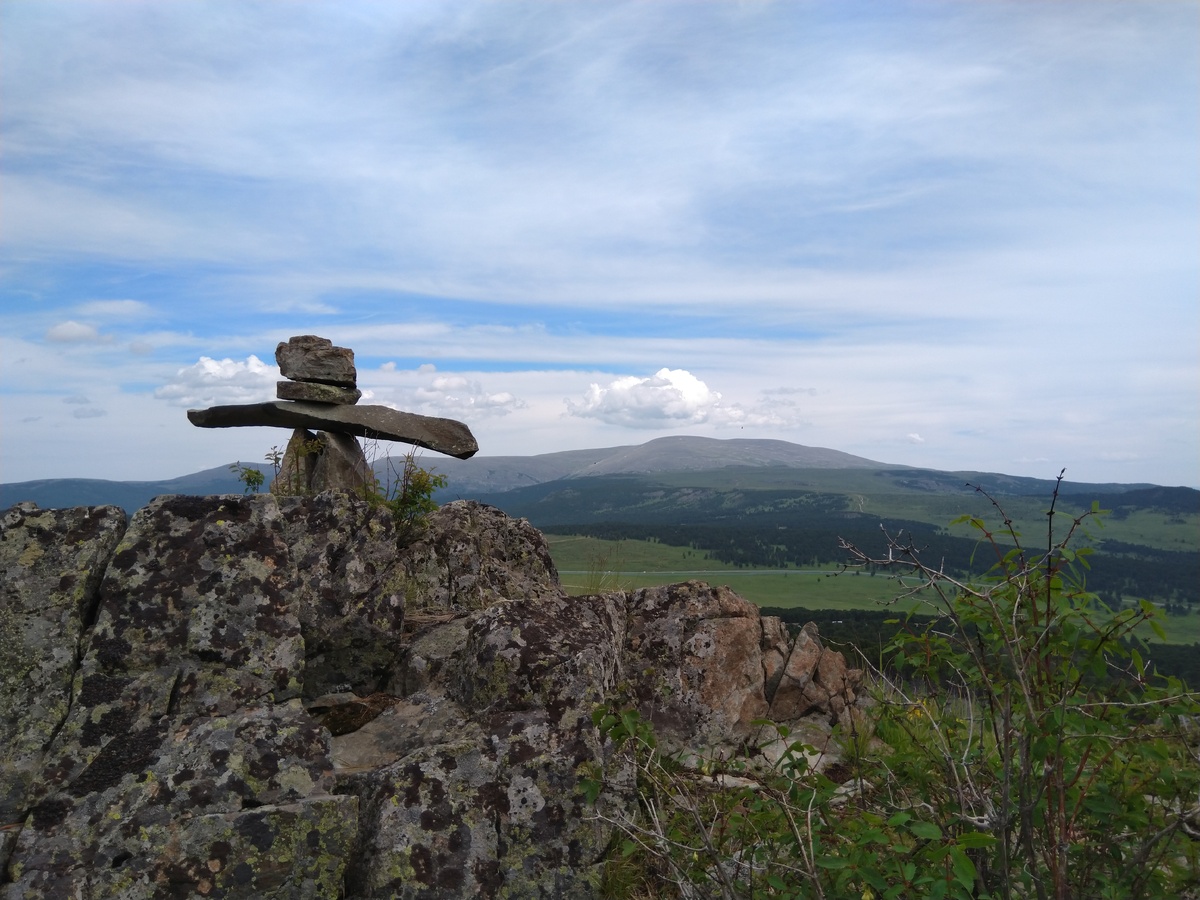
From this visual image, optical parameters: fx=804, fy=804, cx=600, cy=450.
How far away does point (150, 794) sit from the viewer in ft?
19.3

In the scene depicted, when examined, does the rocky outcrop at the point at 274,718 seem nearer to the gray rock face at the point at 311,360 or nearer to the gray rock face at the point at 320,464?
the gray rock face at the point at 320,464

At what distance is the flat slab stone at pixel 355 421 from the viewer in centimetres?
1738

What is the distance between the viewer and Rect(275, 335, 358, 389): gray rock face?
58.5ft

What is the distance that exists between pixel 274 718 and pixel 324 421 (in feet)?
38.4

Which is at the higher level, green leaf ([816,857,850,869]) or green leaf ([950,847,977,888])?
green leaf ([950,847,977,888])

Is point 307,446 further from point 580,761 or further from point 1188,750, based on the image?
point 1188,750

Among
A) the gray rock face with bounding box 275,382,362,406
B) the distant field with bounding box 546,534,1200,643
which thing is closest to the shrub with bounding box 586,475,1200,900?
the gray rock face with bounding box 275,382,362,406

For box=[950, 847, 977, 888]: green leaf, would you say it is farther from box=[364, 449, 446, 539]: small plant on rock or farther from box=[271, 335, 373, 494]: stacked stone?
box=[271, 335, 373, 494]: stacked stone

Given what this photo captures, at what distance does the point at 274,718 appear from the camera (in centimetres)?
650

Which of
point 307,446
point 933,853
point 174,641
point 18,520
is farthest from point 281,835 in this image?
point 307,446

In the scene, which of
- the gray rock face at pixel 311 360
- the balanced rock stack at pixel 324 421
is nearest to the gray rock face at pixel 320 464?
the balanced rock stack at pixel 324 421

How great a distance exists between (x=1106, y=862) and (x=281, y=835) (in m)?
5.38

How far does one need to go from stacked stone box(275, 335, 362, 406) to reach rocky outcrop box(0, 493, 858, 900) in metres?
9.39

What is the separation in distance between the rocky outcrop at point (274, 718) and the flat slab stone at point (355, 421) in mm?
8837
